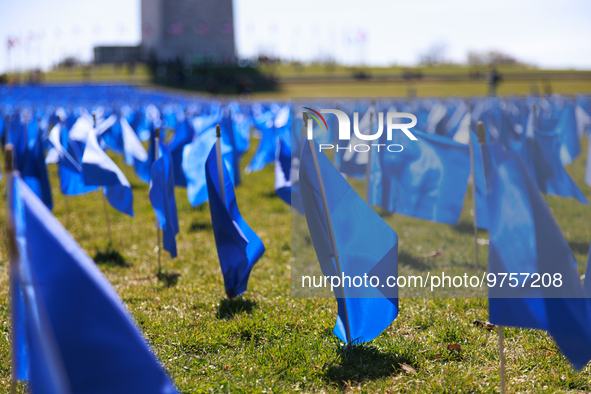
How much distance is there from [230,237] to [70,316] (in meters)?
2.38

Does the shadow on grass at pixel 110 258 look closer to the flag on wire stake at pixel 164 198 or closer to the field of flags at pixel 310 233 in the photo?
the field of flags at pixel 310 233

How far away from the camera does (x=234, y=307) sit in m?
4.33

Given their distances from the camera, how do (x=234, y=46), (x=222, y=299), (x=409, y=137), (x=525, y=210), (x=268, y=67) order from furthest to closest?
(x=234, y=46), (x=268, y=67), (x=409, y=137), (x=222, y=299), (x=525, y=210)

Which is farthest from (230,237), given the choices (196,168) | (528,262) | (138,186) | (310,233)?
(138,186)

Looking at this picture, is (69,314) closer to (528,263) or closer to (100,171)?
(528,263)

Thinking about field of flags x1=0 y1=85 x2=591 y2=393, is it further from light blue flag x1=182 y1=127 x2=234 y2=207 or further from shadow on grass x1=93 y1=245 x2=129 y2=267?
shadow on grass x1=93 y1=245 x2=129 y2=267

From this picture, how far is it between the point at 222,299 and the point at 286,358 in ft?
4.06

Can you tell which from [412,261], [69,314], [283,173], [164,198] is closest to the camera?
[69,314]

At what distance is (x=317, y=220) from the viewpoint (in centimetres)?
337

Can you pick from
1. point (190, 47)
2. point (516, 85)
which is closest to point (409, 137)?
point (516, 85)

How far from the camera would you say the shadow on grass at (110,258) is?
5660 millimetres

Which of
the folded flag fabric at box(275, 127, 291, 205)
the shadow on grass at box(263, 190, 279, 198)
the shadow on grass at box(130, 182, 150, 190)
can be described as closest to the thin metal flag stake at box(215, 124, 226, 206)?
the folded flag fabric at box(275, 127, 291, 205)

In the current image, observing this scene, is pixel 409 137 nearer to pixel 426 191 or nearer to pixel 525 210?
pixel 426 191

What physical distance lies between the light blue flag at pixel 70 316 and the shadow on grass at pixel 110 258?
3.79 m
